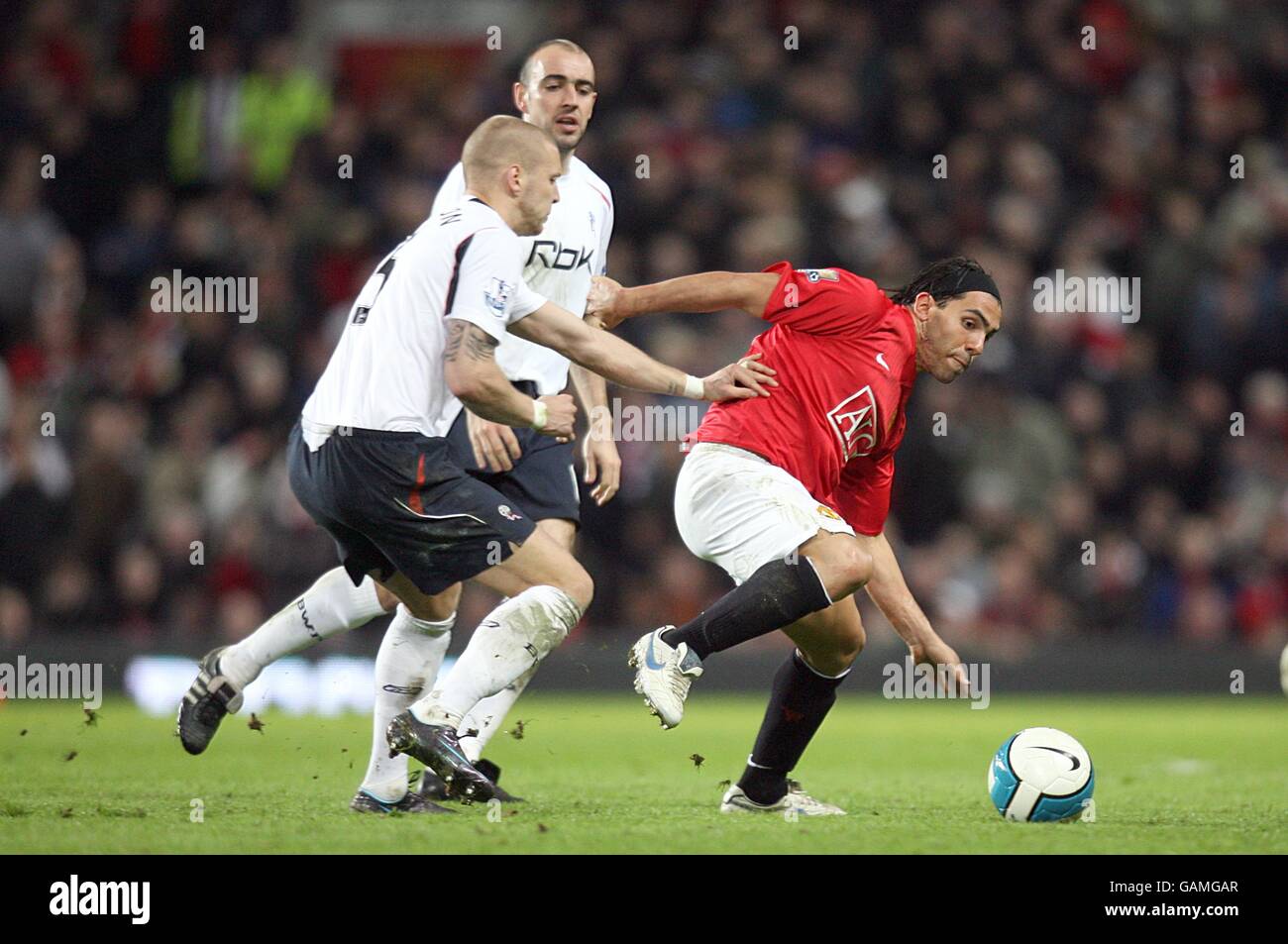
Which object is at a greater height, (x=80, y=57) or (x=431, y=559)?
(x=80, y=57)

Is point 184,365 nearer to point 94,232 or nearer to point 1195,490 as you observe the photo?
point 94,232

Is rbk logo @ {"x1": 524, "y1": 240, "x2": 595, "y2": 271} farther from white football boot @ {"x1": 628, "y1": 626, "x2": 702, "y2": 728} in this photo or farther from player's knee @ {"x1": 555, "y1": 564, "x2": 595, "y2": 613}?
white football boot @ {"x1": 628, "y1": 626, "x2": 702, "y2": 728}

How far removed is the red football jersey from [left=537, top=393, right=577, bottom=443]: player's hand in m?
0.73

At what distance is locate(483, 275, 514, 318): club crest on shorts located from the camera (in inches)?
223

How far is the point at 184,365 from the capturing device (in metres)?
13.3

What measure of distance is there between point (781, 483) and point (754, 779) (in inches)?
43.3

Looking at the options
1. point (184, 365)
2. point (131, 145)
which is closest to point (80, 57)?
point (131, 145)

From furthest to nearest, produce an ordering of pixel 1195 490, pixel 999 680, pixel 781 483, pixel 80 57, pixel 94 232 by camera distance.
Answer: pixel 80 57
pixel 94 232
pixel 1195 490
pixel 999 680
pixel 781 483

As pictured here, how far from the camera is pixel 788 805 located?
21.1 ft

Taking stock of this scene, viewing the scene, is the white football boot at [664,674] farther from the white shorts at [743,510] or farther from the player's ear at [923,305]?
the player's ear at [923,305]

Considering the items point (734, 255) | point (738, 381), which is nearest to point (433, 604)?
point (738, 381)

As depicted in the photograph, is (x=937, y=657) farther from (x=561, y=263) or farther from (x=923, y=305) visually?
(x=561, y=263)

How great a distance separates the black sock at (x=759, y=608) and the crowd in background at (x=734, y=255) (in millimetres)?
6677

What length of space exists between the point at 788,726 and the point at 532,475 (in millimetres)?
1349
